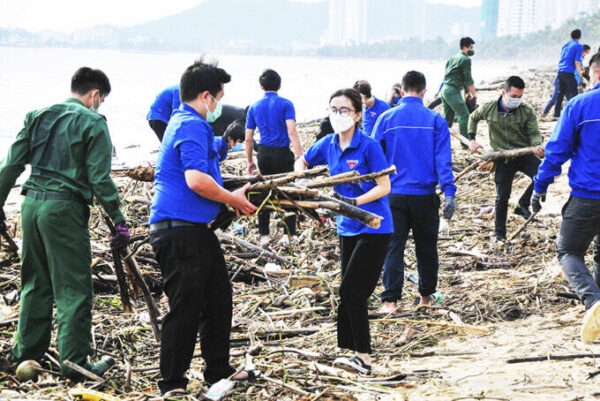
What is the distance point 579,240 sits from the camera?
5.42 m

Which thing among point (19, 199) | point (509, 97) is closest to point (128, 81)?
point (19, 199)

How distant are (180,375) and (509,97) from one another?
553 cm

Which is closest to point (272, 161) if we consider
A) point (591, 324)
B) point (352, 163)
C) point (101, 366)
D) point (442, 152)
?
point (442, 152)

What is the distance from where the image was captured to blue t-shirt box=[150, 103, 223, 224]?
415 centimetres

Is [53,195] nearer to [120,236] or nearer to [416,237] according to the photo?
[120,236]

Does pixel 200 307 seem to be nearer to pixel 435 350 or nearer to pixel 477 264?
pixel 435 350

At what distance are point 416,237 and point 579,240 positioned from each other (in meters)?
1.53

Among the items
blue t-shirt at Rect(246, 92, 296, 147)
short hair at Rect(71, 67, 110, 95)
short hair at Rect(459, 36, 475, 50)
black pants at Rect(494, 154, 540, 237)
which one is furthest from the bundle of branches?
short hair at Rect(459, 36, 475, 50)

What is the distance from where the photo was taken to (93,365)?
4.83 meters

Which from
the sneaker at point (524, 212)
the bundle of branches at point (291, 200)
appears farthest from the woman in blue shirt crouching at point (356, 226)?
the sneaker at point (524, 212)

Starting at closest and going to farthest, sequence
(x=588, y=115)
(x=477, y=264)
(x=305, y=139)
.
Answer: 1. (x=588, y=115)
2. (x=477, y=264)
3. (x=305, y=139)

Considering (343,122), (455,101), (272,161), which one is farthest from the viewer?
(455,101)

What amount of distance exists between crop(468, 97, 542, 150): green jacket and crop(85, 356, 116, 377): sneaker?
5.55 metres

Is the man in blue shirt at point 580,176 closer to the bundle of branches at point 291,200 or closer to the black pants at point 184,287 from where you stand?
the bundle of branches at point 291,200
